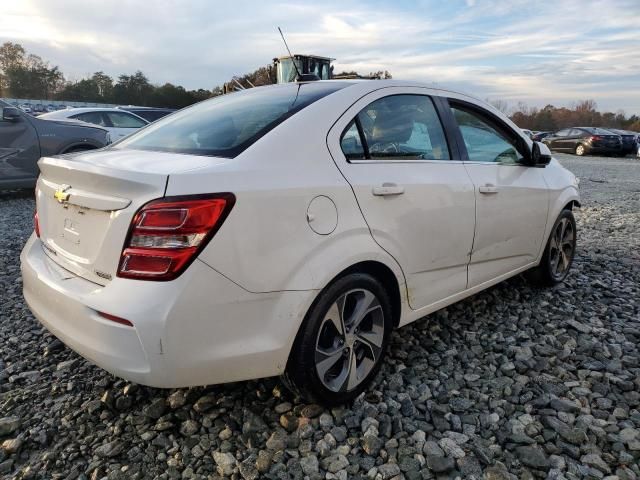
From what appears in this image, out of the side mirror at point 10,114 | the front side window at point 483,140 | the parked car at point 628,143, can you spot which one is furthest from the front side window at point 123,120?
the parked car at point 628,143

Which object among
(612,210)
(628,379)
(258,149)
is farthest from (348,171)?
(612,210)

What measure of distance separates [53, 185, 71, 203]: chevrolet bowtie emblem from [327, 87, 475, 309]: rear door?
1177 millimetres

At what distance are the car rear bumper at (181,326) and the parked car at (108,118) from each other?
8.22m

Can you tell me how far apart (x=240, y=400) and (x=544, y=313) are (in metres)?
2.29

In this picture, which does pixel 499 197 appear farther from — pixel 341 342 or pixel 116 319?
pixel 116 319

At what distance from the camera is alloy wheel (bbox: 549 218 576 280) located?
3987 millimetres

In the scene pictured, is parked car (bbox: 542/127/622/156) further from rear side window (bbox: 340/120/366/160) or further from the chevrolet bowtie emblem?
the chevrolet bowtie emblem

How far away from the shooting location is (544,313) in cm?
354

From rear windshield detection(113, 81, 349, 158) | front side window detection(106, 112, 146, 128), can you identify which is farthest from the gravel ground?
front side window detection(106, 112, 146, 128)

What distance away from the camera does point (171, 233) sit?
70.6 inches

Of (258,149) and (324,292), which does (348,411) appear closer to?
(324,292)

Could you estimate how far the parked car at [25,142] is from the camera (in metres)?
7.14

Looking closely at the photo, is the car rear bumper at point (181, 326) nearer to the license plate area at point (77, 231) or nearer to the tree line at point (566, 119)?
the license plate area at point (77, 231)

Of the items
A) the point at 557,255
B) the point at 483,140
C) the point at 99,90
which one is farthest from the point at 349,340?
the point at 99,90
